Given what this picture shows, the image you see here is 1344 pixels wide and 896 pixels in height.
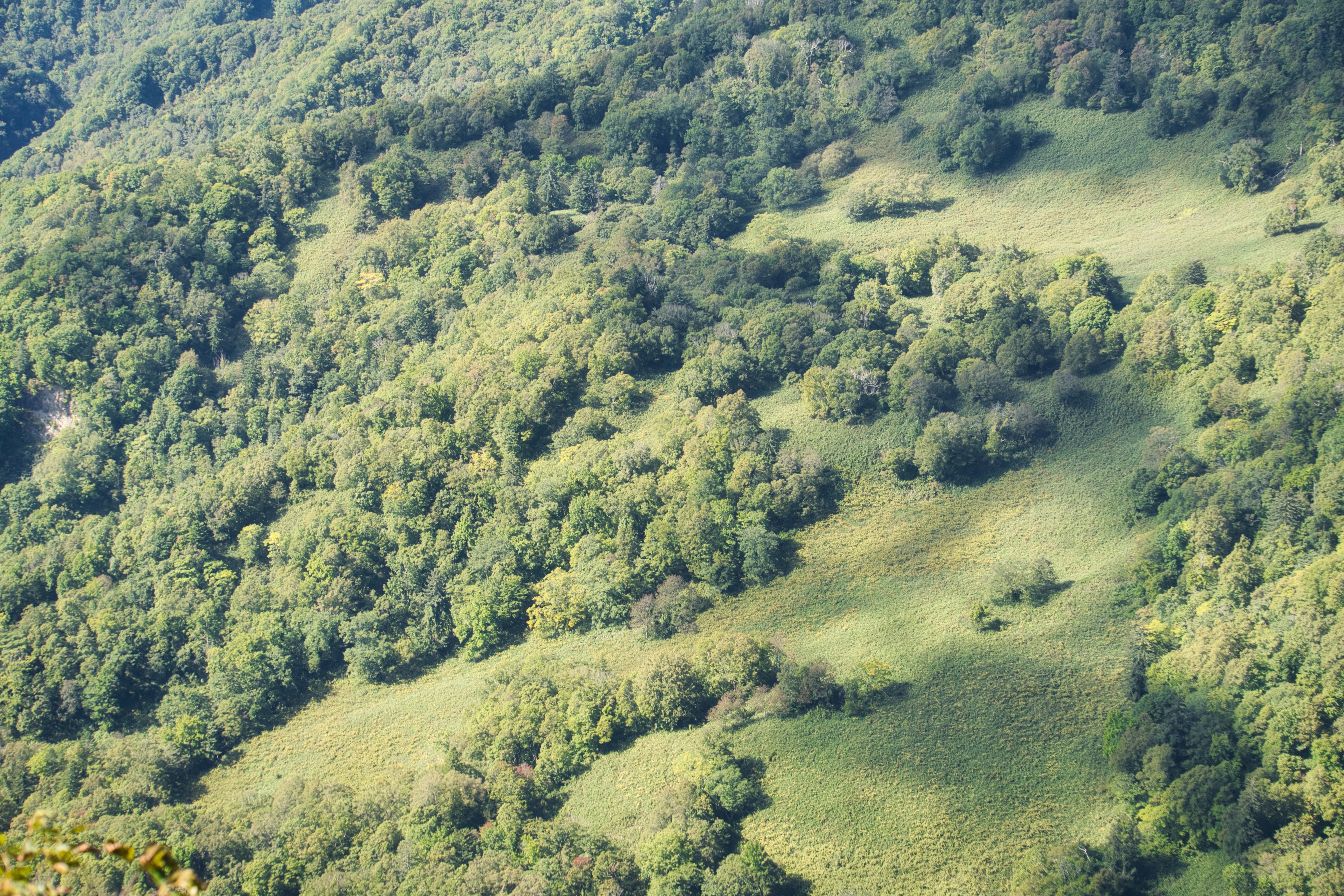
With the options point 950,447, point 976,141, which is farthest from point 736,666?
point 976,141

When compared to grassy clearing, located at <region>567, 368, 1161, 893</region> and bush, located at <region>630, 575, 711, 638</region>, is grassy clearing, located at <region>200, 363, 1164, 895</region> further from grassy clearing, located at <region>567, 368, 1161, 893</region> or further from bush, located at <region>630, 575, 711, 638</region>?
bush, located at <region>630, 575, 711, 638</region>

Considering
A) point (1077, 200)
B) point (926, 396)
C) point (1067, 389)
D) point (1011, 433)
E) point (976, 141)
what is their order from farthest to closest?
point (976, 141), point (1077, 200), point (1067, 389), point (926, 396), point (1011, 433)

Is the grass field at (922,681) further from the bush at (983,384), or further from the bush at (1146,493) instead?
the bush at (983,384)

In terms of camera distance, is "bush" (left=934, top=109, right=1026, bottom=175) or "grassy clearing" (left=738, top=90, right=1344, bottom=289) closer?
"grassy clearing" (left=738, top=90, right=1344, bottom=289)

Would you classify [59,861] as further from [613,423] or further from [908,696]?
[613,423]

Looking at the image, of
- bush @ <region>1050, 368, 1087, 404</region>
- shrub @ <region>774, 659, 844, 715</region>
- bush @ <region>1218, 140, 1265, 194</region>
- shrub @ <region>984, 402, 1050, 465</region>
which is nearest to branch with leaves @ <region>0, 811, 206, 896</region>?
shrub @ <region>774, 659, 844, 715</region>
